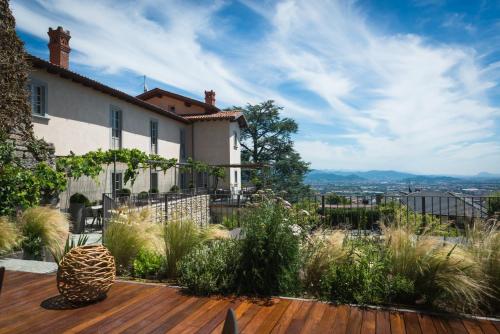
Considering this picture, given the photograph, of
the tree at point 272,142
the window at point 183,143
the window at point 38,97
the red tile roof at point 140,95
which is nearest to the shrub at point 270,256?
the red tile roof at point 140,95

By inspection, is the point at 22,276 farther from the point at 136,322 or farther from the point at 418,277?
the point at 418,277

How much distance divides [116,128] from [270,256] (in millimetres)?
13047

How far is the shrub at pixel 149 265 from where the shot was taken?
4555mm

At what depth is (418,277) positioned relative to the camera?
3455 mm

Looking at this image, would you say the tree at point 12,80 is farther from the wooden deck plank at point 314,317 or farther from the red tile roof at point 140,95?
the wooden deck plank at point 314,317

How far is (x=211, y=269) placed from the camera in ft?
13.0

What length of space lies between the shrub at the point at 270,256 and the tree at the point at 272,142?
3264cm

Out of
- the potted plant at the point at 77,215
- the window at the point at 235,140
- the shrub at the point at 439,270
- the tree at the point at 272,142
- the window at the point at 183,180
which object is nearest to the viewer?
the shrub at the point at 439,270

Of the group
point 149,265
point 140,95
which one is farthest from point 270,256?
point 140,95

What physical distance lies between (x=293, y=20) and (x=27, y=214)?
7.12m

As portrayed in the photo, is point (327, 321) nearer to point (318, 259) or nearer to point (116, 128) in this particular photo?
point (318, 259)

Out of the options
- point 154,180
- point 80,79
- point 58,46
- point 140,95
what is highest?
point 140,95

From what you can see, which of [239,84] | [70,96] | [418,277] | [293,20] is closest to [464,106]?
[239,84]

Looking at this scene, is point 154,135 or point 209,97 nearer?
point 154,135
